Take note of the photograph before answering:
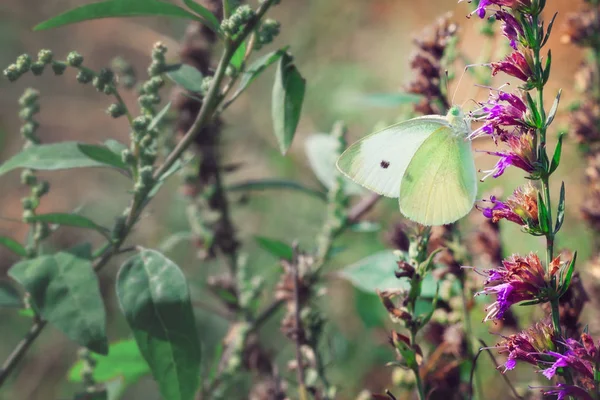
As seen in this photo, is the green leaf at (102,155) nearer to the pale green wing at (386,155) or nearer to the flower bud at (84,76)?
the flower bud at (84,76)

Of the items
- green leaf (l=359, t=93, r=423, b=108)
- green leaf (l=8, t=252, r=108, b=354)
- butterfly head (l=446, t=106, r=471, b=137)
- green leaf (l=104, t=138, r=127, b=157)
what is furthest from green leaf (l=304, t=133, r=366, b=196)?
green leaf (l=8, t=252, r=108, b=354)

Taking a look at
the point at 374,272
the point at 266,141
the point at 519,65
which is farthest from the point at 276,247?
the point at 266,141

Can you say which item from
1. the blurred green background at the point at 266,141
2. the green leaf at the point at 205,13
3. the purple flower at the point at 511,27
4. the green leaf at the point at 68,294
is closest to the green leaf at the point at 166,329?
the green leaf at the point at 68,294

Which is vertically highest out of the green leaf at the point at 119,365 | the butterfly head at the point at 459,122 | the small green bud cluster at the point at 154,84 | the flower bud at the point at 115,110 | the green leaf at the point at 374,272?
the small green bud cluster at the point at 154,84

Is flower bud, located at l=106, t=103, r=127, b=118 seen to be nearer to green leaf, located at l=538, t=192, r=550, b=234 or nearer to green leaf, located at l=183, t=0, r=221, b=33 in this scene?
green leaf, located at l=183, t=0, r=221, b=33

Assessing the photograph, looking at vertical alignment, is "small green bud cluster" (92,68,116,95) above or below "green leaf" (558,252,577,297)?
above

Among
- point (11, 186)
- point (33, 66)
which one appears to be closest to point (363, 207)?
point (33, 66)

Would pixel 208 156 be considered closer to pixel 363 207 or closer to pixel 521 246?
pixel 363 207
